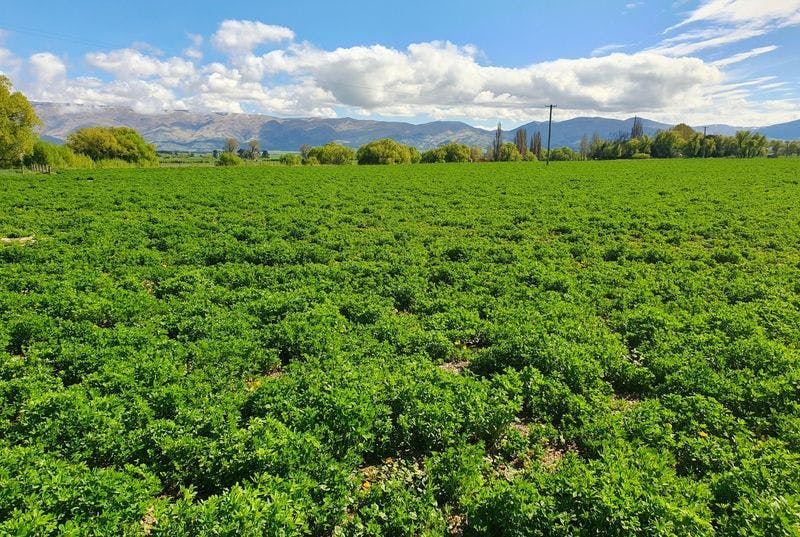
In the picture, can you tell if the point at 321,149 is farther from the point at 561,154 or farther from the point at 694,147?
the point at 694,147

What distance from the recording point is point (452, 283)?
15055 mm

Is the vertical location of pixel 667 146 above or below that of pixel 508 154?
above

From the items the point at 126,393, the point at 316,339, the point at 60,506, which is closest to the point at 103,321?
the point at 126,393

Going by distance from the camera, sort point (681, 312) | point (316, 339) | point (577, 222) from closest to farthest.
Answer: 1. point (316, 339)
2. point (681, 312)
3. point (577, 222)

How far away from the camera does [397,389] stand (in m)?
7.79

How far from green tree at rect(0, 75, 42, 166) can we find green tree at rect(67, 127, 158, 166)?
3778 cm

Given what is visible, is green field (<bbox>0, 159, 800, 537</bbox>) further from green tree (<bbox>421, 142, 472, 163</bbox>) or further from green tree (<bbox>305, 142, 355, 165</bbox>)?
green tree (<bbox>305, 142, 355, 165</bbox>)

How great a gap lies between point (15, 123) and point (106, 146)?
133 feet

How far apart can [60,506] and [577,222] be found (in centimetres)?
2513

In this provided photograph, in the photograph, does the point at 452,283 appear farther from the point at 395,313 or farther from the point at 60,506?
the point at 60,506

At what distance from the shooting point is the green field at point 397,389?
533 centimetres

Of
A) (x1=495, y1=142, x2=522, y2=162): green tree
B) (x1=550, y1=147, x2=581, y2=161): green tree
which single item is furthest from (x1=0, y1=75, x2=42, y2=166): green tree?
(x1=550, y1=147, x2=581, y2=161): green tree

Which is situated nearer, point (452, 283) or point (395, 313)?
point (395, 313)

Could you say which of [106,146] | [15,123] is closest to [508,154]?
[106,146]
